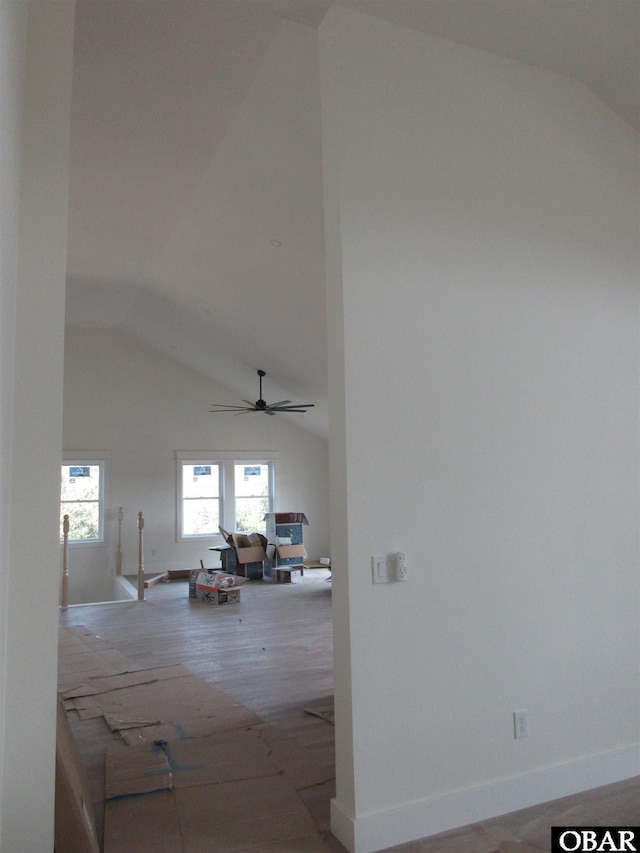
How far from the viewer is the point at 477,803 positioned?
2.62 m

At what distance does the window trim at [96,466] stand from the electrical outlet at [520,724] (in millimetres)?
8490

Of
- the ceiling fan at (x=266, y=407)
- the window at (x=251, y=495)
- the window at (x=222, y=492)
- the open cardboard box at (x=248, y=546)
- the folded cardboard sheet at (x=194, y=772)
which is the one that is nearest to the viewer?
the folded cardboard sheet at (x=194, y=772)

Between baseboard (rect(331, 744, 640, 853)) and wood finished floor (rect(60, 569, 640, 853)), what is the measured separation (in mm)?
38

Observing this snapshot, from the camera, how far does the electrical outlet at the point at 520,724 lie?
2.75m

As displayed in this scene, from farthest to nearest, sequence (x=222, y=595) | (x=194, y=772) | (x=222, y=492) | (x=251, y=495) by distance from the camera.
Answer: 1. (x=251, y=495)
2. (x=222, y=492)
3. (x=222, y=595)
4. (x=194, y=772)

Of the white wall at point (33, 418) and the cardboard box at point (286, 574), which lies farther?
the cardboard box at point (286, 574)

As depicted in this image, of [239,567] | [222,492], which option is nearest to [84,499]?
[222,492]

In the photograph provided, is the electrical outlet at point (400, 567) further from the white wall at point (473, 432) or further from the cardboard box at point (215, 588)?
the cardboard box at point (215, 588)

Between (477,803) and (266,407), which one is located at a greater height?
(266,407)

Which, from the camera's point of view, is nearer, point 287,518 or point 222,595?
point 222,595

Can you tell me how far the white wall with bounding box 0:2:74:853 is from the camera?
191cm

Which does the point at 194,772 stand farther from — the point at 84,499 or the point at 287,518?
the point at 84,499

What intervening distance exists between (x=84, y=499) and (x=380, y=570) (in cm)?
858

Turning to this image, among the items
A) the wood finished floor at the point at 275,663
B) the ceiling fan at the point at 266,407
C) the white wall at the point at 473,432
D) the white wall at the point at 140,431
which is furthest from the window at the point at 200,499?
the white wall at the point at 473,432
